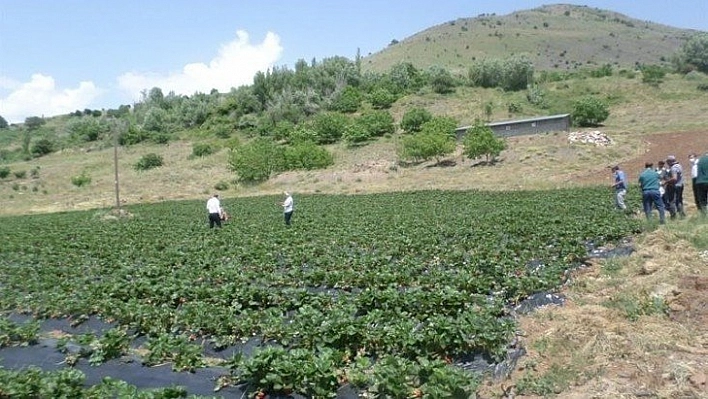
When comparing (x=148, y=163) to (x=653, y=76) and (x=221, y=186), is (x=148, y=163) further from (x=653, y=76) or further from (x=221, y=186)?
(x=653, y=76)

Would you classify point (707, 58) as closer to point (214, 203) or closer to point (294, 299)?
point (214, 203)

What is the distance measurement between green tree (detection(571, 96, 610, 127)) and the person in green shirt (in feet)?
127

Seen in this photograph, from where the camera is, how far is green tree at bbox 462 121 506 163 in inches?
1699

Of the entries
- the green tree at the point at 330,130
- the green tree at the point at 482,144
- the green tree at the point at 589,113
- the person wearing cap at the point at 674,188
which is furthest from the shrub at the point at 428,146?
the person wearing cap at the point at 674,188

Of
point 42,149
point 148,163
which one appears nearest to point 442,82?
point 148,163

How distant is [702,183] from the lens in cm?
1484

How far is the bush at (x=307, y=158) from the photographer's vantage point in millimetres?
A: 53719

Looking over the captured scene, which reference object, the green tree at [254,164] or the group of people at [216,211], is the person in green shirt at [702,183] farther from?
the green tree at [254,164]

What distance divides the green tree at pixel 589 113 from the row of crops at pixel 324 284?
101 ft

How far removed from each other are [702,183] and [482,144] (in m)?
28.4

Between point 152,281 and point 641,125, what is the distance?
160 ft

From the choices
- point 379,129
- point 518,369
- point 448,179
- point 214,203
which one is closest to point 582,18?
point 379,129

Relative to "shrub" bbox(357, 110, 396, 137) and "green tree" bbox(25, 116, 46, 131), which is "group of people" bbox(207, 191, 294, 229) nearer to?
"shrub" bbox(357, 110, 396, 137)

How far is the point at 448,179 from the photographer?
41.2 m
